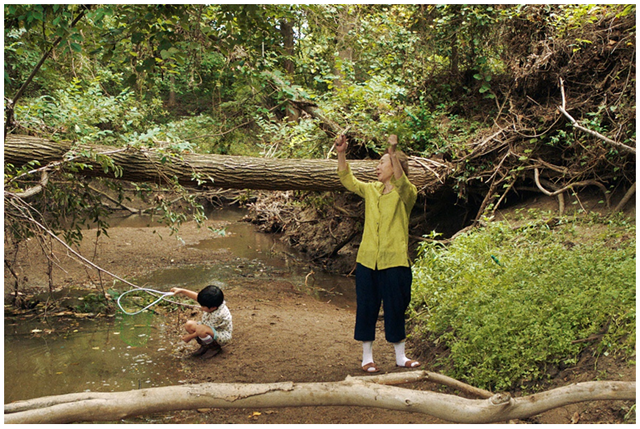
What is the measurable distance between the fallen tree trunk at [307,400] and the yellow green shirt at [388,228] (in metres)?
1.42

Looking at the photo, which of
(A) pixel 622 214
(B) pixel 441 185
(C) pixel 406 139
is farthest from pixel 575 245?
(C) pixel 406 139

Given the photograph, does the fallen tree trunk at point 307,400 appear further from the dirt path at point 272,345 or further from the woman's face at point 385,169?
the woman's face at point 385,169

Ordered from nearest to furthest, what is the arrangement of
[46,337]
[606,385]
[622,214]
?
[606,385], [46,337], [622,214]

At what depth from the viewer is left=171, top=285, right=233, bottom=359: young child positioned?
5328mm

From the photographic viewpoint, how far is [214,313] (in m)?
5.50

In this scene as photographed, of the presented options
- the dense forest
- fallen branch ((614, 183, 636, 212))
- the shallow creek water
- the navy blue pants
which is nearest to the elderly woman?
the navy blue pants

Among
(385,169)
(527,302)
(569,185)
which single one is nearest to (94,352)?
(385,169)

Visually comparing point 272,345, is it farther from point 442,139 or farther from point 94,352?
point 442,139

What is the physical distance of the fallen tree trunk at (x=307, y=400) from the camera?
3035 mm

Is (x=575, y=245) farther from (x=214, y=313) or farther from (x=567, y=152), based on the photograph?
(x=214, y=313)

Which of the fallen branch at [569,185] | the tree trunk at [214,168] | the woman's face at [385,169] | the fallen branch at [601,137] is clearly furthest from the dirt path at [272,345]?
the fallen branch at [601,137]

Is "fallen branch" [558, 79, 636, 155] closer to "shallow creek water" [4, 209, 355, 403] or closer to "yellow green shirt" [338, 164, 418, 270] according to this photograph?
"yellow green shirt" [338, 164, 418, 270]

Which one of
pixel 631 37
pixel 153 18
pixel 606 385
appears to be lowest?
pixel 606 385

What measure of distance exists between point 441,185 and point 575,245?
116 inches
